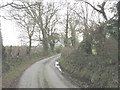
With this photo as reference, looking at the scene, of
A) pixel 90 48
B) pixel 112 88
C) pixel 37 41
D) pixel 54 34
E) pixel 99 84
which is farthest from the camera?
pixel 54 34

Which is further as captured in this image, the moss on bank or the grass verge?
the grass verge

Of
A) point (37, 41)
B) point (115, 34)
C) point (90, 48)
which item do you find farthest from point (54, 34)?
point (115, 34)

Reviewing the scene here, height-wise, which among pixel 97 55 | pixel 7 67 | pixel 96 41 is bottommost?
pixel 7 67

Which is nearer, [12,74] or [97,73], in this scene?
[97,73]

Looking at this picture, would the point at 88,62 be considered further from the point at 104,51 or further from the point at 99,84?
the point at 99,84

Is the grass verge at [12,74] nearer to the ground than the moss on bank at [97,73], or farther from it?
nearer to the ground

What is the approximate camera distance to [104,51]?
16.3m

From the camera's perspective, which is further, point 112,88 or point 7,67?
point 7,67

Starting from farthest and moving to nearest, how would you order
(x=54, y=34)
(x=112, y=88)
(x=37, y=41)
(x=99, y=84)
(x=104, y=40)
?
(x=54, y=34)
(x=37, y=41)
(x=104, y=40)
(x=99, y=84)
(x=112, y=88)

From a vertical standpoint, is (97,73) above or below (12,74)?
above

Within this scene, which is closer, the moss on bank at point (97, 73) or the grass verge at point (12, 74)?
the moss on bank at point (97, 73)

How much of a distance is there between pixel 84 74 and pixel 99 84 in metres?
3.31

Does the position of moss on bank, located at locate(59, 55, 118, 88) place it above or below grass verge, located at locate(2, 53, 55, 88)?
above

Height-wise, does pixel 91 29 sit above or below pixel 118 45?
above
